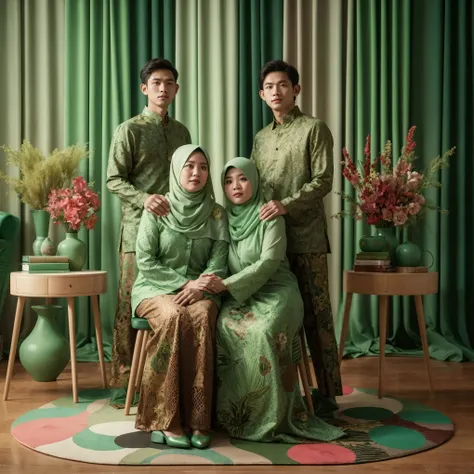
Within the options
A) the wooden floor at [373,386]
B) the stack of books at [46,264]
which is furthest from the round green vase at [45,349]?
the stack of books at [46,264]

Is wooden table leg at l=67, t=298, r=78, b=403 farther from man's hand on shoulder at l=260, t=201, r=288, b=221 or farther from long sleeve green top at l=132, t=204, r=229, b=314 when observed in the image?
man's hand on shoulder at l=260, t=201, r=288, b=221

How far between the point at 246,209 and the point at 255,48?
170 centimetres

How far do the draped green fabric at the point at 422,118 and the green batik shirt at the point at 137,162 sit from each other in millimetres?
1545

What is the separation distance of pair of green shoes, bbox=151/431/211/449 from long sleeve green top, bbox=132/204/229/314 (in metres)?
0.54

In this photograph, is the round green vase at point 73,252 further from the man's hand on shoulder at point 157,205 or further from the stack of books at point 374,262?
the stack of books at point 374,262

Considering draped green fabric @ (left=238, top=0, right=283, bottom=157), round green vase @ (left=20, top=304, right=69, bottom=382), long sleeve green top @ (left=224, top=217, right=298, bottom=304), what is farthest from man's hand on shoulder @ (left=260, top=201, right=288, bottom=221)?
draped green fabric @ (left=238, top=0, right=283, bottom=157)

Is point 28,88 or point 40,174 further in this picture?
point 28,88

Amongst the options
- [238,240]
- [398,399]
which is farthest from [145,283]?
[398,399]

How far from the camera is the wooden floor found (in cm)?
228

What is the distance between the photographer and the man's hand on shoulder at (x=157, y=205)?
9.29 feet

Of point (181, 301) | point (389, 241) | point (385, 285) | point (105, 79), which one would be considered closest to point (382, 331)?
point (385, 285)

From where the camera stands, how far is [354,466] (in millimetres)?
2309

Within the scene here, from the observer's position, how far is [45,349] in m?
3.46

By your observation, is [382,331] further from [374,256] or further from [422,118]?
[422,118]
